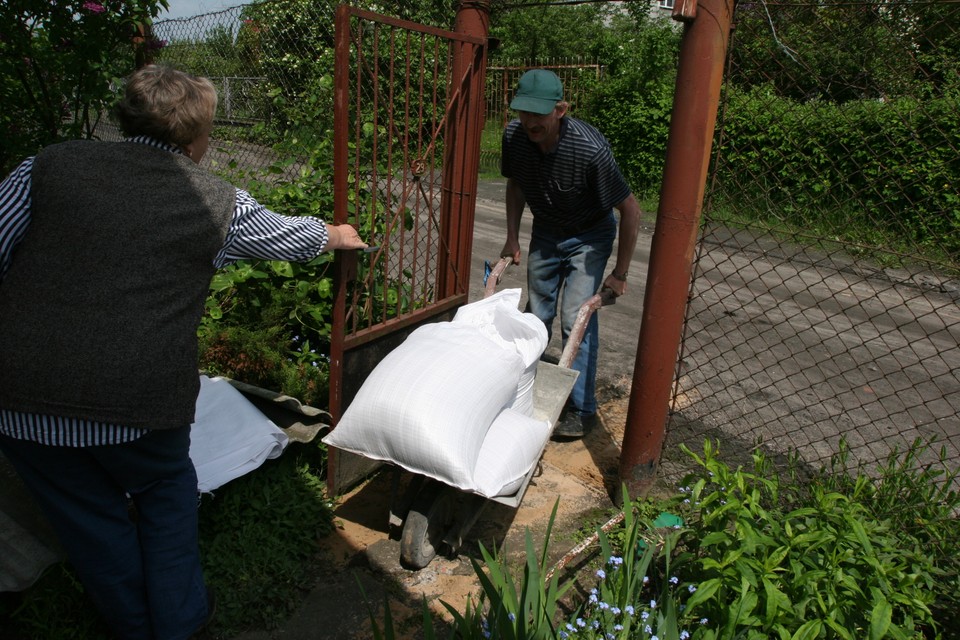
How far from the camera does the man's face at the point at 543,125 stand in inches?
129

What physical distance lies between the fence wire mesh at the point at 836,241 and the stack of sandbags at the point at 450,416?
2.89ft

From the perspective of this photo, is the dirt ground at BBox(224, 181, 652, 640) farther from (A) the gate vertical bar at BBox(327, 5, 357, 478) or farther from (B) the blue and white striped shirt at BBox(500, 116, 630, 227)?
(B) the blue and white striped shirt at BBox(500, 116, 630, 227)

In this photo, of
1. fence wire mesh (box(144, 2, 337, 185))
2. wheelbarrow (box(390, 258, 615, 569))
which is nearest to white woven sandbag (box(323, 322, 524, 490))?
wheelbarrow (box(390, 258, 615, 569))

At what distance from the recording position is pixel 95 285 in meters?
1.79

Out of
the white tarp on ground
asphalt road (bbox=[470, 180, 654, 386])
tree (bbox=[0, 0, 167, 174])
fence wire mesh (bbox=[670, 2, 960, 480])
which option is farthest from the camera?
asphalt road (bbox=[470, 180, 654, 386])

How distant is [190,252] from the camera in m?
1.91

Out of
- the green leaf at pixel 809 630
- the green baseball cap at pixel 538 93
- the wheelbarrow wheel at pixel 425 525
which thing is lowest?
the wheelbarrow wheel at pixel 425 525

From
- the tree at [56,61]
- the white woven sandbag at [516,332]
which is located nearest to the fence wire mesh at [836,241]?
the white woven sandbag at [516,332]

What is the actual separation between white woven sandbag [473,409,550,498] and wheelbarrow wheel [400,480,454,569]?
0.27 m

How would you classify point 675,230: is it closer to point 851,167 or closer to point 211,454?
point 211,454

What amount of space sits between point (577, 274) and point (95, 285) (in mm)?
2401

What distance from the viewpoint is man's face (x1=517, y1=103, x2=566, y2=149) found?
3271mm

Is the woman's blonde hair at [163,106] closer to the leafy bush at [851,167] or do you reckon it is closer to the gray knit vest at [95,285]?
the gray knit vest at [95,285]

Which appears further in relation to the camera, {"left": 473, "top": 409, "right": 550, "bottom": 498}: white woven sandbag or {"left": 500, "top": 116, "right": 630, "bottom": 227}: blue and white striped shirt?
{"left": 500, "top": 116, "right": 630, "bottom": 227}: blue and white striped shirt
